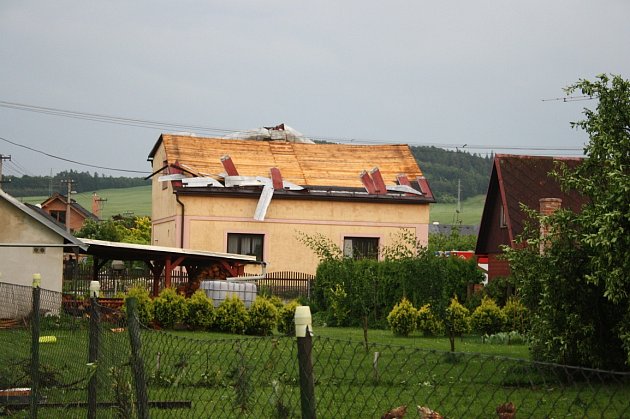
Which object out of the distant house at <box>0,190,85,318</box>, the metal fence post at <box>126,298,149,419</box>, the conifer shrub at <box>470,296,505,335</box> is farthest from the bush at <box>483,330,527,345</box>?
the metal fence post at <box>126,298,149,419</box>

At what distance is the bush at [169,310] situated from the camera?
87.7 ft

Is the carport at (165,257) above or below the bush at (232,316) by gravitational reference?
above

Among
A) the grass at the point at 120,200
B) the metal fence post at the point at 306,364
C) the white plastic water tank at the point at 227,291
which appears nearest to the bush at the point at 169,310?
the white plastic water tank at the point at 227,291

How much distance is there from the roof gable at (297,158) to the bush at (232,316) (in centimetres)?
1794

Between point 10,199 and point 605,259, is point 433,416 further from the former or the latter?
point 10,199

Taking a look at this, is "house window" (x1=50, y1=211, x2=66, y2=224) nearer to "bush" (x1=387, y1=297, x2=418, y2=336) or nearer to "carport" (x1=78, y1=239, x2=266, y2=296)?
"carport" (x1=78, y1=239, x2=266, y2=296)

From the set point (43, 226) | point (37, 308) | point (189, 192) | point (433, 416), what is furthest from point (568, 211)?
point (189, 192)

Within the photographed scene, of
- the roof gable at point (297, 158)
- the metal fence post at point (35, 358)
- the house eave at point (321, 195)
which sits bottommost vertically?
the metal fence post at point (35, 358)

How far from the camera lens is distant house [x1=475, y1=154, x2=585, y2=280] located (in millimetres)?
33375

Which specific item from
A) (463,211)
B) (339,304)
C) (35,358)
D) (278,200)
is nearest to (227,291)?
(339,304)

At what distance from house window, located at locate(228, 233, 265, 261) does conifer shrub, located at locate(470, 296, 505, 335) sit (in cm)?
1889

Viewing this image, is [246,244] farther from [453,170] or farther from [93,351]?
[453,170]

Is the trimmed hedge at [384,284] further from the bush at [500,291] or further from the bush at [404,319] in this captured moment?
the bush at [500,291]

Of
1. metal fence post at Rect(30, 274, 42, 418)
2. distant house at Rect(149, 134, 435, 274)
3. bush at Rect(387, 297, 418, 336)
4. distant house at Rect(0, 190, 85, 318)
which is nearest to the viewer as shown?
metal fence post at Rect(30, 274, 42, 418)
